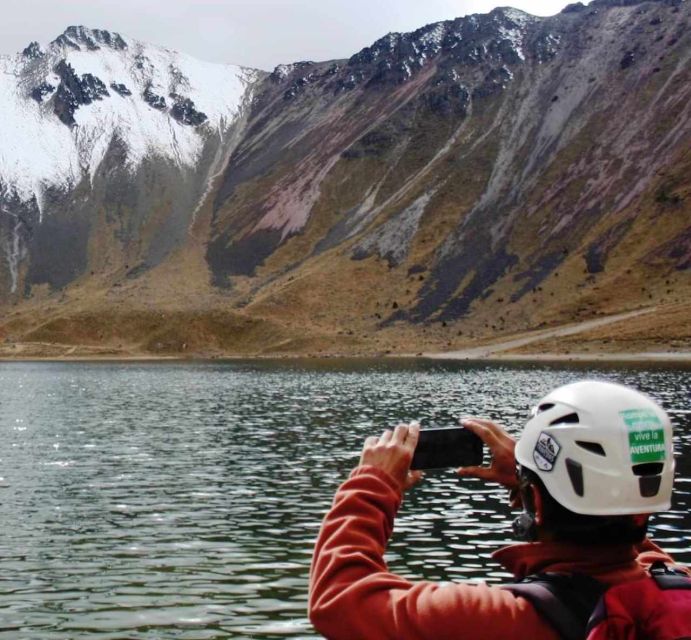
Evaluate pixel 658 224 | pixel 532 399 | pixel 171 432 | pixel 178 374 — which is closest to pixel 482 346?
pixel 658 224

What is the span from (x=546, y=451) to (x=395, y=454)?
34.6 inches

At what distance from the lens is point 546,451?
17.4ft

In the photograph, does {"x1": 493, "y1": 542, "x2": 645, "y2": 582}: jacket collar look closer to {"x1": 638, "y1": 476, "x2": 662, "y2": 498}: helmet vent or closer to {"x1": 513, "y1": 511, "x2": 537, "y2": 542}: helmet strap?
{"x1": 513, "y1": 511, "x2": 537, "y2": 542}: helmet strap

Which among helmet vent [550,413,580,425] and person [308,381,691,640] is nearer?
person [308,381,691,640]

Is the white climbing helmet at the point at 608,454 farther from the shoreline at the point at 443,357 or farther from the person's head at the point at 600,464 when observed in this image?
the shoreline at the point at 443,357

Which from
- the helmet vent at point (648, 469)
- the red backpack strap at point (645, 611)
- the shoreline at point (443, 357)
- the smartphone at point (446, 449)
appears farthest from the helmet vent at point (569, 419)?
the shoreline at point (443, 357)

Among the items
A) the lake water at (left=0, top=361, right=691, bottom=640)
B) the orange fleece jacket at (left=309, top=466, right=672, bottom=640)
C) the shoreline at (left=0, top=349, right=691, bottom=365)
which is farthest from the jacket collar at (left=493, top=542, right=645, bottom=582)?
the shoreline at (left=0, top=349, right=691, bottom=365)

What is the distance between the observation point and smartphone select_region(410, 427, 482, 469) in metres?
5.72

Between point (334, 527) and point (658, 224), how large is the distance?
7662 inches

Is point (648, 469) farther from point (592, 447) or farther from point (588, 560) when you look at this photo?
point (588, 560)

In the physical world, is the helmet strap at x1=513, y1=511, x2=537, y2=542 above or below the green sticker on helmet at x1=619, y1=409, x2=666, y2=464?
below

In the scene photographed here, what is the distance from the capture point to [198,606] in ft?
62.3

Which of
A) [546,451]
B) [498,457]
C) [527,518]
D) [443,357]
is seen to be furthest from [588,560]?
[443,357]

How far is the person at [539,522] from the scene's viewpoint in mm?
4992
